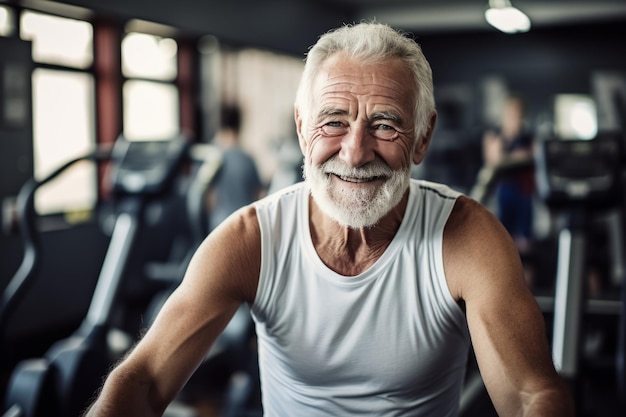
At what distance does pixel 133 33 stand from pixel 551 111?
6.19m

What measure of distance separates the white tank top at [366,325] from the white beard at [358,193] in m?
0.08

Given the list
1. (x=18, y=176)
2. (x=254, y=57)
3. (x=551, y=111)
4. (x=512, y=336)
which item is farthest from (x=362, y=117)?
(x=551, y=111)

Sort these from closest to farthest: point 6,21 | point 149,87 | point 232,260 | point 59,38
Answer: point 232,260, point 6,21, point 59,38, point 149,87

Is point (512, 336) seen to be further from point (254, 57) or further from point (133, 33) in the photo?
point (254, 57)

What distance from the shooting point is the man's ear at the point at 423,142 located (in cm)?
147

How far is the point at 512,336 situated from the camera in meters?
1.28

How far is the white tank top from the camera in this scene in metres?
1.38

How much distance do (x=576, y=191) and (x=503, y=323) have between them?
4.70 feet

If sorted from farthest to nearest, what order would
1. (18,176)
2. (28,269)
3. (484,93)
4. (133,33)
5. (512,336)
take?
(484,93) → (133,33) → (18,176) → (28,269) → (512,336)

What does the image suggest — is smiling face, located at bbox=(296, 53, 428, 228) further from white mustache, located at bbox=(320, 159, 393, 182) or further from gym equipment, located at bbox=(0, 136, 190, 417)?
gym equipment, located at bbox=(0, 136, 190, 417)

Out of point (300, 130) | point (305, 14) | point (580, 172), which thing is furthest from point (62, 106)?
point (300, 130)

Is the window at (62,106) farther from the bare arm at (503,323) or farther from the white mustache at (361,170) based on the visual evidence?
the bare arm at (503,323)

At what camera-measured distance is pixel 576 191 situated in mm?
2562

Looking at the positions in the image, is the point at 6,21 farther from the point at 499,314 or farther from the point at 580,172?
the point at 499,314
